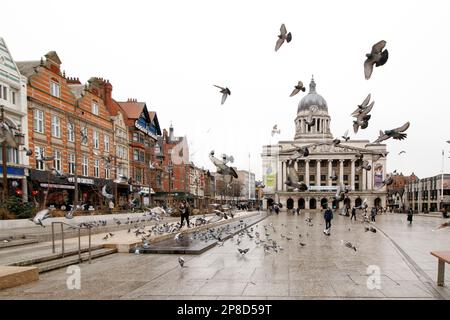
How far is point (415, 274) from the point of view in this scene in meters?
9.46

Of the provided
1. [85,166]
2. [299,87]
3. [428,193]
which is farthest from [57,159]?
[428,193]

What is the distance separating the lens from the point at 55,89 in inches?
1421

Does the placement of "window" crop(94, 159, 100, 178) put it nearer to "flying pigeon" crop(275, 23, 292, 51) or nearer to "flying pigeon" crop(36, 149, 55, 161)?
"flying pigeon" crop(36, 149, 55, 161)

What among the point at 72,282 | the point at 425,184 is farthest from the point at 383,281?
the point at 425,184

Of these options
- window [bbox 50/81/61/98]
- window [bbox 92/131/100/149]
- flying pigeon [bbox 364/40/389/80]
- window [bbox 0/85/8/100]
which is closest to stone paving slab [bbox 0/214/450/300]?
flying pigeon [bbox 364/40/389/80]

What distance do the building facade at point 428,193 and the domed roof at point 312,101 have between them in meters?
40.2

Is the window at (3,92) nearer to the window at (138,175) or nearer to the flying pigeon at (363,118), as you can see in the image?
the window at (138,175)

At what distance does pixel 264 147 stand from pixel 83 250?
11644 centimetres

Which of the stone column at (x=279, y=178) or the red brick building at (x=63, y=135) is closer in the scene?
the red brick building at (x=63, y=135)

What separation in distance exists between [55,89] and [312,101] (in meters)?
111

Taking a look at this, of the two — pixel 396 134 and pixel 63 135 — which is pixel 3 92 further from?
pixel 396 134

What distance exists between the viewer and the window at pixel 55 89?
116 feet

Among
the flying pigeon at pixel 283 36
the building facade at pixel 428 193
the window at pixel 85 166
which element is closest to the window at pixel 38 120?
the window at pixel 85 166

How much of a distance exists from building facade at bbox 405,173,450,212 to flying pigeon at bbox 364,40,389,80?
316 feet
